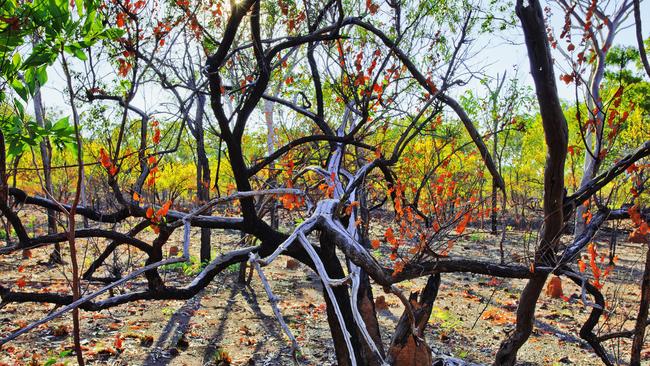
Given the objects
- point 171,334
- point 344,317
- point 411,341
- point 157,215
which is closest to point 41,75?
point 157,215

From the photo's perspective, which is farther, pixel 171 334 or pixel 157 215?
pixel 171 334

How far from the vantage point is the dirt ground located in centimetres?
708

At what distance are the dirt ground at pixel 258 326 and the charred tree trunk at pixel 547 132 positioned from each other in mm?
1983

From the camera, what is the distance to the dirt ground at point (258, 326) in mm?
7078

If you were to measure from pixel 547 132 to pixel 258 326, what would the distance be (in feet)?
23.0

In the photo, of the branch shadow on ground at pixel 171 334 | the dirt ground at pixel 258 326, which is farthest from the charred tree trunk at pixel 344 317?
the branch shadow on ground at pixel 171 334

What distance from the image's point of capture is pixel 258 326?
8742 millimetres

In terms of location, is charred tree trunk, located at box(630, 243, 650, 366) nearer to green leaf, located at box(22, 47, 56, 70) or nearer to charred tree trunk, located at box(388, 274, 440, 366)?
charred tree trunk, located at box(388, 274, 440, 366)

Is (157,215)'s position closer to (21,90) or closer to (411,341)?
(21,90)

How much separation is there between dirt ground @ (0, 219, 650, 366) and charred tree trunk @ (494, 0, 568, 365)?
1.98 m

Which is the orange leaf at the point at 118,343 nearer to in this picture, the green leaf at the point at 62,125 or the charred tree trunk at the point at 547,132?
the green leaf at the point at 62,125

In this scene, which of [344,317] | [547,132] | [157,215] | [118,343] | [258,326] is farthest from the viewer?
[258,326]

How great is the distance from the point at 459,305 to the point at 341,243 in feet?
25.0

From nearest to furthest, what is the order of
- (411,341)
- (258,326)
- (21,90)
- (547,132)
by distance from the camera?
(547,132)
(21,90)
(411,341)
(258,326)
